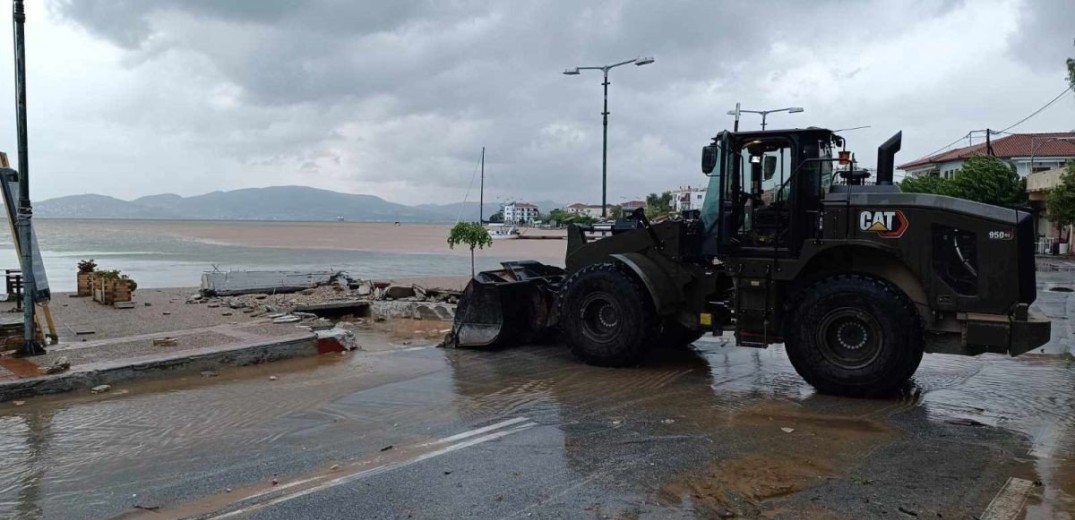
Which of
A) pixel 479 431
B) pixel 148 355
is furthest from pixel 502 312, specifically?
pixel 148 355

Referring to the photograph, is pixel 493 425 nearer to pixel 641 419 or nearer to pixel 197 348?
pixel 641 419

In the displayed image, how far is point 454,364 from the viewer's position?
9.43 meters

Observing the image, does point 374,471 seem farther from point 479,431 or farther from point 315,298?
point 315,298

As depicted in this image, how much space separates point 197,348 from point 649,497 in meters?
6.74

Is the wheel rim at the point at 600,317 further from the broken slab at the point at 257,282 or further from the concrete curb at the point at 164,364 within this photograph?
the broken slab at the point at 257,282

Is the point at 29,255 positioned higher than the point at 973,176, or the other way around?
the point at 973,176

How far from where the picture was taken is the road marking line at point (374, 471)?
178 inches

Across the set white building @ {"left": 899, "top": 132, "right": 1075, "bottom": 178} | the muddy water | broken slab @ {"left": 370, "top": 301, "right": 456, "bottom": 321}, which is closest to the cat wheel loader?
the muddy water

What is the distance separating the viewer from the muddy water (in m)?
4.78

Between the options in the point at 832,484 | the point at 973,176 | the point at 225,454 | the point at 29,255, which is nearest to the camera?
the point at 832,484

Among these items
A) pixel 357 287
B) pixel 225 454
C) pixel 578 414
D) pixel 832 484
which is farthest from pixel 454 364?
pixel 357 287

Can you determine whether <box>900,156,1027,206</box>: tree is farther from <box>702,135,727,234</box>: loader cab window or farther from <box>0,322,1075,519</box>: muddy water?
<box>0,322,1075,519</box>: muddy water

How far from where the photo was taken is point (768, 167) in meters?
8.36

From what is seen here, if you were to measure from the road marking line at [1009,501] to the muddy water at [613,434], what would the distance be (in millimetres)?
63
